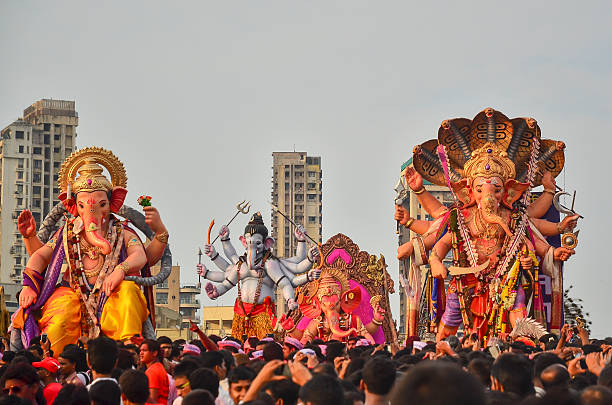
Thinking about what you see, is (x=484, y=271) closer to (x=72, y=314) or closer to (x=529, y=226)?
(x=529, y=226)

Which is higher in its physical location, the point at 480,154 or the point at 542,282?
the point at 480,154

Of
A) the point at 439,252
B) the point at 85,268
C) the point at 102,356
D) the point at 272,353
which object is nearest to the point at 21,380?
the point at 102,356

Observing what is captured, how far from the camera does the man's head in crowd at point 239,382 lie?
327 inches

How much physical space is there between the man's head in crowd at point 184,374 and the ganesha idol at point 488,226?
→ 45.7 ft

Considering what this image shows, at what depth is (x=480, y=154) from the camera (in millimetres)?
23078

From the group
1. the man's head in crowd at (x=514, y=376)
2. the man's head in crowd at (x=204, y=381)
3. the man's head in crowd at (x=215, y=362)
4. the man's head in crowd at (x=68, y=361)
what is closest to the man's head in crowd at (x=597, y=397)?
the man's head in crowd at (x=514, y=376)

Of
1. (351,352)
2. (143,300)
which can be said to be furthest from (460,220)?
(351,352)

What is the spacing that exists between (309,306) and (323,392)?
65.1 feet

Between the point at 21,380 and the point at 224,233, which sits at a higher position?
the point at 224,233

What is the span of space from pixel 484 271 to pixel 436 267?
945 millimetres

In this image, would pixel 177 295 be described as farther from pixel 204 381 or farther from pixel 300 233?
pixel 204 381

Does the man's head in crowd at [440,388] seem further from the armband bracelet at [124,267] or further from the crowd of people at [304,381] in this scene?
the armband bracelet at [124,267]

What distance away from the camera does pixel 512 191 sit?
23.1m

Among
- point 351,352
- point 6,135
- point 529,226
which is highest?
point 6,135
